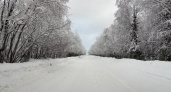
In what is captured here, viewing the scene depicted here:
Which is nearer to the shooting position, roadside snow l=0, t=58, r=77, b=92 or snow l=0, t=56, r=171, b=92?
snow l=0, t=56, r=171, b=92

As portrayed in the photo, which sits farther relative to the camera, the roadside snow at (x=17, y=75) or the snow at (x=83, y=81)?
the roadside snow at (x=17, y=75)

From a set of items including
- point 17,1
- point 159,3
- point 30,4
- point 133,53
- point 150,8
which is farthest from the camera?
point 133,53

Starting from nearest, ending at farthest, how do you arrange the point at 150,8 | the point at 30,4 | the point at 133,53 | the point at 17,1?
the point at 30,4
the point at 17,1
the point at 150,8
the point at 133,53

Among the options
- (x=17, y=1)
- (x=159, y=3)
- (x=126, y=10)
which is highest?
(x=126, y=10)

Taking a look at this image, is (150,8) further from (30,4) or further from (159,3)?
(30,4)

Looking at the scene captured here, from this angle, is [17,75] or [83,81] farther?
[17,75]

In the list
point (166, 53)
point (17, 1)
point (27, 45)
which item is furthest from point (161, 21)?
point (27, 45)

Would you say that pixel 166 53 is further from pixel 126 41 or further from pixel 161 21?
pixel 126 41

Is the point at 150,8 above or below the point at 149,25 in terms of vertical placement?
above

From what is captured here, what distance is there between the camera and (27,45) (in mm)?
17141

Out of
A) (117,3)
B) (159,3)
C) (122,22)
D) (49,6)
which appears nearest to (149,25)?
(159,3)

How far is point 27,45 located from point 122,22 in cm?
1773

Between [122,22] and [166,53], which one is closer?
[166,53]

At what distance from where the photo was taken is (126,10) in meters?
25.4
